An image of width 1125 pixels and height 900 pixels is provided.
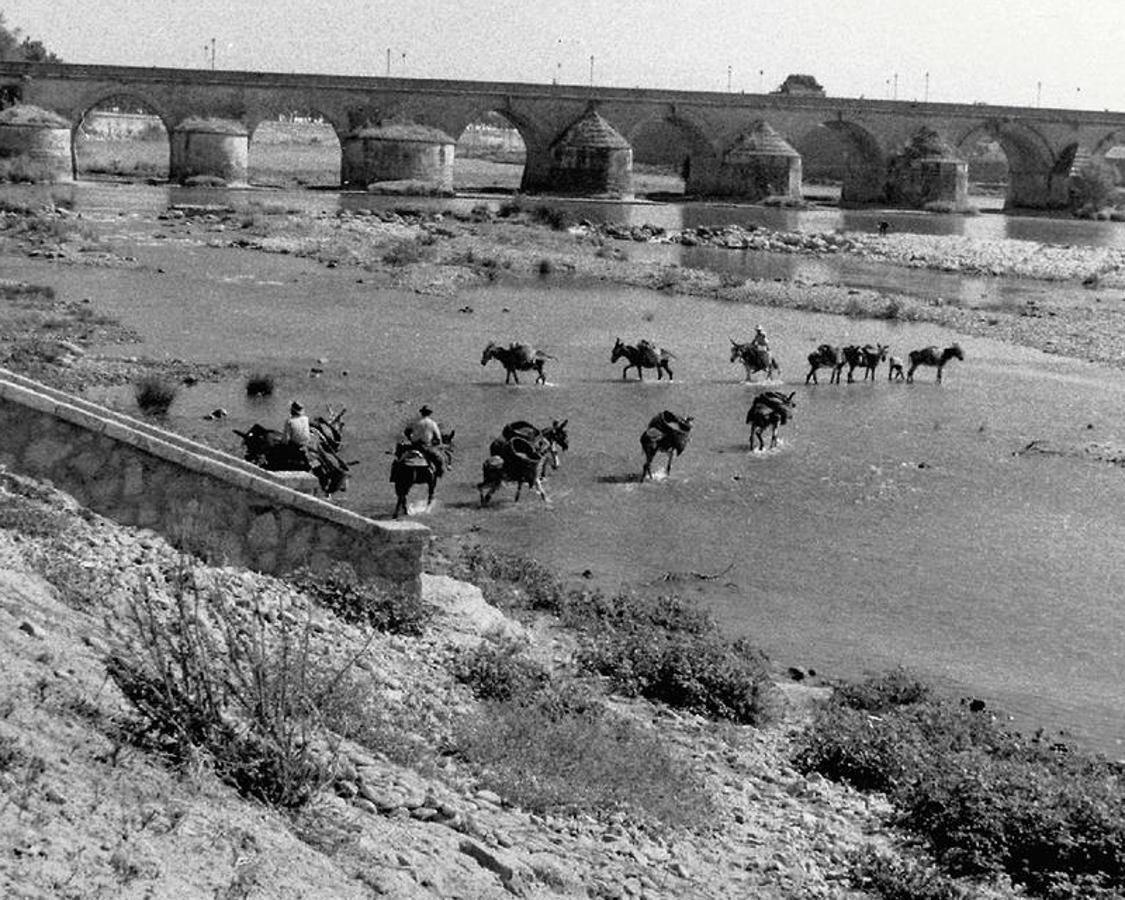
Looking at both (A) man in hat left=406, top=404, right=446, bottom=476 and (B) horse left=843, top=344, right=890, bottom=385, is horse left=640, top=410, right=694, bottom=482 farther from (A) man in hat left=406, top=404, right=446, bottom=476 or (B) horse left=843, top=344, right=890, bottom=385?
(B) horse left=843, top=344, right=890, bottom=385

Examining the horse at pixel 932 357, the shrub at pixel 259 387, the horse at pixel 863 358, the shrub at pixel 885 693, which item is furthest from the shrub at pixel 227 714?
the horse at pixel 932 357

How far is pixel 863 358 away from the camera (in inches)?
1184

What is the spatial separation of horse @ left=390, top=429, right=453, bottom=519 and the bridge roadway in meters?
63.5

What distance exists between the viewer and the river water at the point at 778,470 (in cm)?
1532

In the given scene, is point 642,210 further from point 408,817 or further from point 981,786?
point 408,817

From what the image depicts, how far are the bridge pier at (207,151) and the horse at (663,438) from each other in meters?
58.7

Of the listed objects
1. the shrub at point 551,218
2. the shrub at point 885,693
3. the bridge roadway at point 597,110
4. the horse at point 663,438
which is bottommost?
the shrub at point 885,693

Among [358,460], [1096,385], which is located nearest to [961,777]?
[358,460]

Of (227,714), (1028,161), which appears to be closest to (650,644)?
(227,714)

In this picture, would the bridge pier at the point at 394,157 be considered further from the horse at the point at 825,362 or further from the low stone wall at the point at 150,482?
the low stone wall at the point at 150,482

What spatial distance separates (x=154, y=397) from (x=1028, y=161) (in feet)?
281

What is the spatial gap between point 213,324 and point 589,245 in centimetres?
2316

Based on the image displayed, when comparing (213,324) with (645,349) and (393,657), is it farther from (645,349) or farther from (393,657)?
(393,657)

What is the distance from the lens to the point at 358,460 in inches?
827
